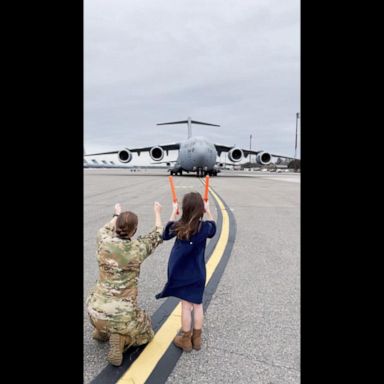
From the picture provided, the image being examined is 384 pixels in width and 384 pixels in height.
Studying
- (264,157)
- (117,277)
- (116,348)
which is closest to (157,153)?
(264,157)

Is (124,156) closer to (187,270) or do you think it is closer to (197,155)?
(197,155)

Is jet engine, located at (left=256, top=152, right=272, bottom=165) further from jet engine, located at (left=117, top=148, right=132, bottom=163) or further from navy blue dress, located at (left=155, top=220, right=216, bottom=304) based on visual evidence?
navy blue dress, located at (left=155, top=220, right=216, bottom=304)

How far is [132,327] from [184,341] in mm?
425

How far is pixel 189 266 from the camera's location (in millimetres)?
2447

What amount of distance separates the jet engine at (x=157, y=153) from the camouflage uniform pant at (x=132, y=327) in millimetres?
29566

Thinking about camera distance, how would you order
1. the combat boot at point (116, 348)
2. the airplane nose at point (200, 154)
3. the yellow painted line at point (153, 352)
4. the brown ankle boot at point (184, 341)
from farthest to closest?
the airplane nose at point (200, 154) < the brown ankle boot at point (184, 341) < the combat boot at point (116, 348) < the yellow painted line at point (153, 352)

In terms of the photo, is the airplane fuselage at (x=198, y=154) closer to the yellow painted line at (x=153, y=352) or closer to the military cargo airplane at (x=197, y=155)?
the military cargo airplane at (x=197, y=155)

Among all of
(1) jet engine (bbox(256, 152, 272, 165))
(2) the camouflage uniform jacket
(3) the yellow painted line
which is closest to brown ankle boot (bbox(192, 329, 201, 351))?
(3) the yellow painted line

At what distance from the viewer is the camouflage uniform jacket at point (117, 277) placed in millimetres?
2236

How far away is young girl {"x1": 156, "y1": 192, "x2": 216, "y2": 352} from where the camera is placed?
2.41 m

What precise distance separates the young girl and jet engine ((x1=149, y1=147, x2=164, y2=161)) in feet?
96.5

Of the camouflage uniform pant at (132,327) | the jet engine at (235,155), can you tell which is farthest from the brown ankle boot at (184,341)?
the jet engine at (235,155)

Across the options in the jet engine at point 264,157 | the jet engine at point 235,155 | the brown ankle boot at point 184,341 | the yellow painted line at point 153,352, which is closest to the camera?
the yellow painted line at point 153,352
